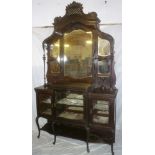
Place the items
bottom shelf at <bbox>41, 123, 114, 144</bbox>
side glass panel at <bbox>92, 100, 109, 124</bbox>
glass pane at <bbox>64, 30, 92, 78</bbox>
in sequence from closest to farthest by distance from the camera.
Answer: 1. side glass panel at <bbox>92, 100, 109, 124</bbox>
2. bottom shelf at <bbox>41, 123, 114, 144</bbox>
3. glass pane at <bbox>64, 30, 92, 78</bbox>

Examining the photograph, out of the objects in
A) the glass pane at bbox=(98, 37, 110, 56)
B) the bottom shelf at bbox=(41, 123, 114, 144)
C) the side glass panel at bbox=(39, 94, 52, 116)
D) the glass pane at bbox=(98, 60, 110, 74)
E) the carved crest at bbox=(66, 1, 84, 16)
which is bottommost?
the bottom shelf at bbox=(41, 123, 114, 144)

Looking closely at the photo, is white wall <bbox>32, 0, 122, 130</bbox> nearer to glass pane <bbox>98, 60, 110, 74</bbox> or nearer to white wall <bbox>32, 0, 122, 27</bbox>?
white wall <bbox>32, 0, 122, 27</bbox>

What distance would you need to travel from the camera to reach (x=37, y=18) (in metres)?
3.10

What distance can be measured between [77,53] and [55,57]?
0.36m

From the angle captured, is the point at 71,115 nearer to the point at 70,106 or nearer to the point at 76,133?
the point at 70,106

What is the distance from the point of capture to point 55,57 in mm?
2826

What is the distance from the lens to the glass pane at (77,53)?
2.62 meters

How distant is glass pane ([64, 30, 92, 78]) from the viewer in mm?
2617

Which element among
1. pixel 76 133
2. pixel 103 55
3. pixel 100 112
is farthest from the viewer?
pixel 76 133

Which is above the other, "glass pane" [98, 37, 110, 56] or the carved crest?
the carved crest

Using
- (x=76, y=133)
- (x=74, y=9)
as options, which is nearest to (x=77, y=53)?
(x=74, y=9)

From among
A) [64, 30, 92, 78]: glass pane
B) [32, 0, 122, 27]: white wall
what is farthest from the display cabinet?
[32, 0, 122, 27]: white wall
